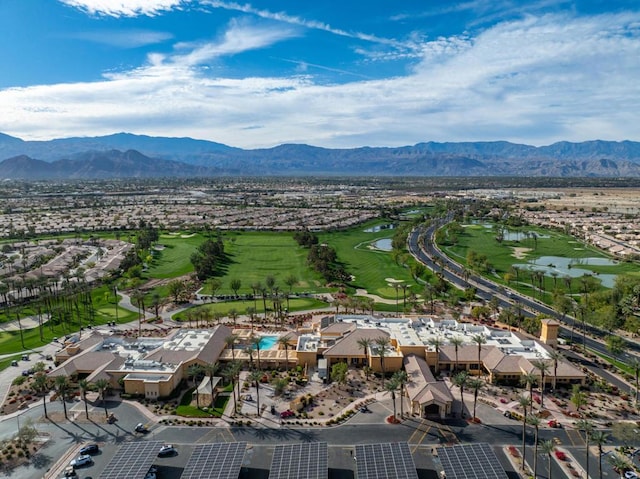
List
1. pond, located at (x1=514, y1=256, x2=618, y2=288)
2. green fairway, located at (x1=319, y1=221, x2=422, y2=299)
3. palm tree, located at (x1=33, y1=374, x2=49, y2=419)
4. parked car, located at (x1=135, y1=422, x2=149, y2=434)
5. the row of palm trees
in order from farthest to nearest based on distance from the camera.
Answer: pond, located at (x1=514, y1=256, x2=618, y2=288) < green fairway, located at (x1=319, y1=221, x2=422, y2=299) < palm tree, located at (x1=33, y1=374, x2=49, y2=419) < the row of palm trees < parked car, located at (x1=135, y1=422, x2=149, y2=434)

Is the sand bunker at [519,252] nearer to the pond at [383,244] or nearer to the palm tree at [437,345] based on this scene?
the pond at [383,244]

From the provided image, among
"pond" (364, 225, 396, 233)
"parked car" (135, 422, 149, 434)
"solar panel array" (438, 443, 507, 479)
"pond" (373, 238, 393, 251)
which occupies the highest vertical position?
"pond" (364, 225, 396, 233)

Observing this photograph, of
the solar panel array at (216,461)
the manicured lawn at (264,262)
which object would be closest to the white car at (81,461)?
the solar panel array at (216,461)

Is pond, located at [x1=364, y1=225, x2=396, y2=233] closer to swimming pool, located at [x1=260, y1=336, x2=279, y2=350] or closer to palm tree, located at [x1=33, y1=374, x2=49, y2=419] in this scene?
swimming pool, located at [x1=260, y1=336, x2=279, y2=350]

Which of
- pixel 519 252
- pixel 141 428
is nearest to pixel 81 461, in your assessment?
pixel 141 428

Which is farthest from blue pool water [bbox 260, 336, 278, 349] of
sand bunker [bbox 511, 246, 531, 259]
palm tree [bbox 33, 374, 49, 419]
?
sand bunker [bbox 511, 246, 531, 259]

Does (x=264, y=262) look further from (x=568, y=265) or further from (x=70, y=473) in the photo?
(x=70, y=473)
